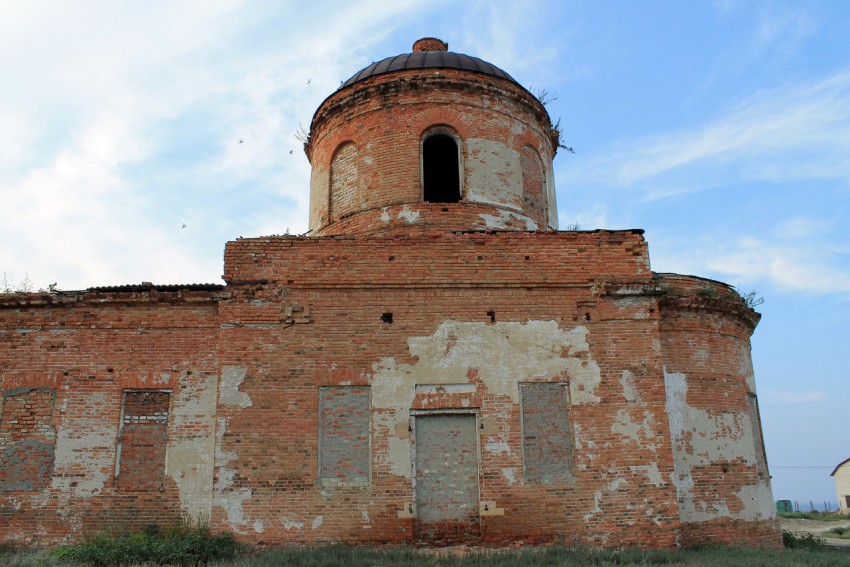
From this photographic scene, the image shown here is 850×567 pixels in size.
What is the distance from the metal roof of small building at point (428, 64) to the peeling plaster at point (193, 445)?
6773mm

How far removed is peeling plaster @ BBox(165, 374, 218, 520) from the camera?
9.73 m

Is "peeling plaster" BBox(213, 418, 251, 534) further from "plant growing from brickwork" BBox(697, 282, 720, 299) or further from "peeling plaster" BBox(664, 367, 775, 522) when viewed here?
"plant growing from brickwork" BBox(697, 282, 720, 299)

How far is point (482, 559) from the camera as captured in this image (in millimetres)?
8539

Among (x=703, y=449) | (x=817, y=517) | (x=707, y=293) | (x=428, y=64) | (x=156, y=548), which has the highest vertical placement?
(x=428, y=64)

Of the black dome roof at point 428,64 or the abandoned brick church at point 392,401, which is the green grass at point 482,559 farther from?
the black dome roof at point 428,64

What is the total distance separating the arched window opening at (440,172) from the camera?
1316 cm

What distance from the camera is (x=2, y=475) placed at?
10023mm

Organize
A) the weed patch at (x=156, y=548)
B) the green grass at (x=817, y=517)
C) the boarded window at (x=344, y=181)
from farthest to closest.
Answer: the green grass at (x=817, y=517) < the boarded window at (x=344, y=181) < the weed patch at (x=156, y=548)

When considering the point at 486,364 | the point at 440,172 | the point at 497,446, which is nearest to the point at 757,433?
the point at 497,446

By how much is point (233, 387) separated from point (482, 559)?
14.0 feet

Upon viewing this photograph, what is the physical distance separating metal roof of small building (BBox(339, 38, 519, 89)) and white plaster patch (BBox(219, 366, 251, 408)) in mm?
6423

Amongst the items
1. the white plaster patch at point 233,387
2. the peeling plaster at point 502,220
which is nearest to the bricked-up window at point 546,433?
the peeling plaster at point 502,220

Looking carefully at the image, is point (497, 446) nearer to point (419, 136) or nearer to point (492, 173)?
point (492, 173)

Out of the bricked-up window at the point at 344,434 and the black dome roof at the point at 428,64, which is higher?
the black dome roof at the point at 428,64
